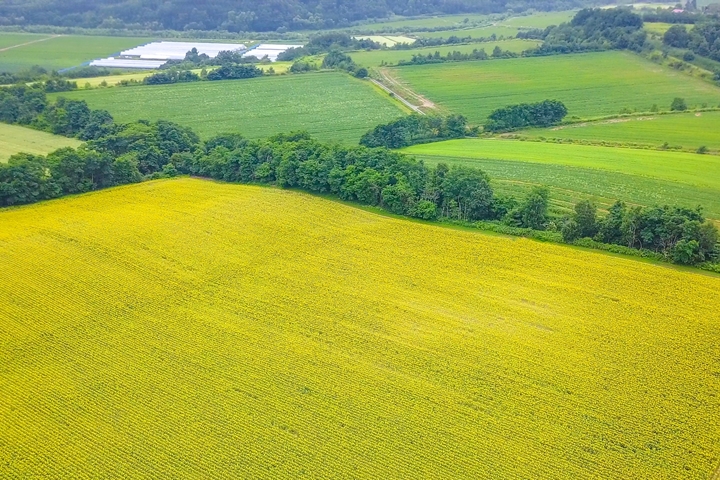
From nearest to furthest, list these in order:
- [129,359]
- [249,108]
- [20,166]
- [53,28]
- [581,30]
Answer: [129,359] → [20,166] → [249,108] → [581,30] → [53,28]

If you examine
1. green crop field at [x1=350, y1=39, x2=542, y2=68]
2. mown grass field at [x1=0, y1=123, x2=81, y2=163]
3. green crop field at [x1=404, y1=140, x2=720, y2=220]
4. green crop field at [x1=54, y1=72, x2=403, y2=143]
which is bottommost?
green crop field at [x1=404, y1=140, x2=720, y2=220]

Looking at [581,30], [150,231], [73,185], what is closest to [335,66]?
[581,30]

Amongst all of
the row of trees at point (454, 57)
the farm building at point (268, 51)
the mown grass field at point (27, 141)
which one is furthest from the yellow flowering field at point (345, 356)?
the farm building at point (268, 51)

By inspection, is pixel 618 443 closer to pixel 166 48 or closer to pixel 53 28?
pixel 166 48

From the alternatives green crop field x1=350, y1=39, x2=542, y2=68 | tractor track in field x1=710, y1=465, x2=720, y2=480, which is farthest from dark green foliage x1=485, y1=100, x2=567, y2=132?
tractor track in field x1=710, y1=465, x2=720, y2=480

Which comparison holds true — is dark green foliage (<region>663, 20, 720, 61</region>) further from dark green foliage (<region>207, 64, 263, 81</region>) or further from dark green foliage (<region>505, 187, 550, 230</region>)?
dark green foliage (<region>207, 64, 263, 81</region>)

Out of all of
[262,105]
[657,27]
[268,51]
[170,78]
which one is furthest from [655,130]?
[268,51]
